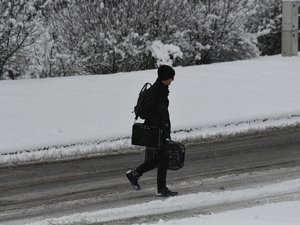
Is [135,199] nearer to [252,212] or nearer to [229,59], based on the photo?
[252,212]

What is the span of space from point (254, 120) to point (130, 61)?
15.5 feet

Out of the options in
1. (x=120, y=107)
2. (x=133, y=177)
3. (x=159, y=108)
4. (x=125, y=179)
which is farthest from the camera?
(x=120, y=107)

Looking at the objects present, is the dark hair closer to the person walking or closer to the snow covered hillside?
the person walking

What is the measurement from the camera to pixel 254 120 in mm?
13422

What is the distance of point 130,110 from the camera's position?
1384 cm

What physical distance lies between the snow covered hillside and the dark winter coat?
2929 mm

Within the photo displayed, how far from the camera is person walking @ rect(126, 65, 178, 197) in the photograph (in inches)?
343

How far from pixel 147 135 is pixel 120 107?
5.24m

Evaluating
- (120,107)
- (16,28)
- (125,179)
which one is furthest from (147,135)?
(16,28)

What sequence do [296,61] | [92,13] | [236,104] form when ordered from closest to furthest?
[236,104] < [92,13] < [296,61]

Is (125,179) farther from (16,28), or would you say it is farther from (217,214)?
(16,28)

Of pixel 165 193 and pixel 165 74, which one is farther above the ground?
pixel 165 74

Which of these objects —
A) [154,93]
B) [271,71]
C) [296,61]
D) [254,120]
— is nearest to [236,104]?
[254,120]

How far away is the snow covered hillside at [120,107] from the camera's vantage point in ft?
39.2
